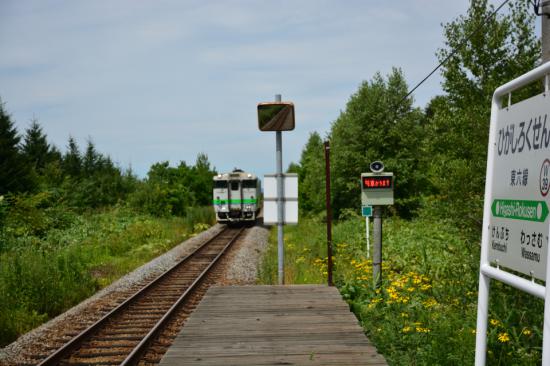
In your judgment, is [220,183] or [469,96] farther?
[220,183]

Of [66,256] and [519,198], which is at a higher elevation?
[519,198]

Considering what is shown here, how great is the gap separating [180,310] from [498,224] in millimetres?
7561

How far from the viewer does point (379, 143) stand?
25.5 m

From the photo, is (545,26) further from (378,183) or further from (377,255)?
(377,255)

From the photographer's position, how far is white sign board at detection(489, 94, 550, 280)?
7.47 ft

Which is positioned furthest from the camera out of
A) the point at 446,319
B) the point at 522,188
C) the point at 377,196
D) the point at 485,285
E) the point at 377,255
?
the point at 377,196

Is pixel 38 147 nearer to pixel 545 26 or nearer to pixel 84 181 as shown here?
pixel 84 181

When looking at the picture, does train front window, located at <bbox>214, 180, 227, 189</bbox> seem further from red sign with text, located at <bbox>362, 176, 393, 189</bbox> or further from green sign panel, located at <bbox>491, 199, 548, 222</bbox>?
green sign panel, located at <bbox>491, 199, 548, 222</bbox>

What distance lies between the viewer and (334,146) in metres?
26.1

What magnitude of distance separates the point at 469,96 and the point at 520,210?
35.5ft

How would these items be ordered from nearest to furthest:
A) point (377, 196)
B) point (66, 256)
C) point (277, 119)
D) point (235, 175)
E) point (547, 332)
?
point (547, 332), point (277, 119), point (377, 196), point (66, 256), point (235, 175)

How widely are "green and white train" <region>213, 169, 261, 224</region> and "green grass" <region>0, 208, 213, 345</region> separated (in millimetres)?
1994

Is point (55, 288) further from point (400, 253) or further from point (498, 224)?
point (498, 224)

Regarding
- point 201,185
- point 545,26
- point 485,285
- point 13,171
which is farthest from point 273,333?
point 201,185
